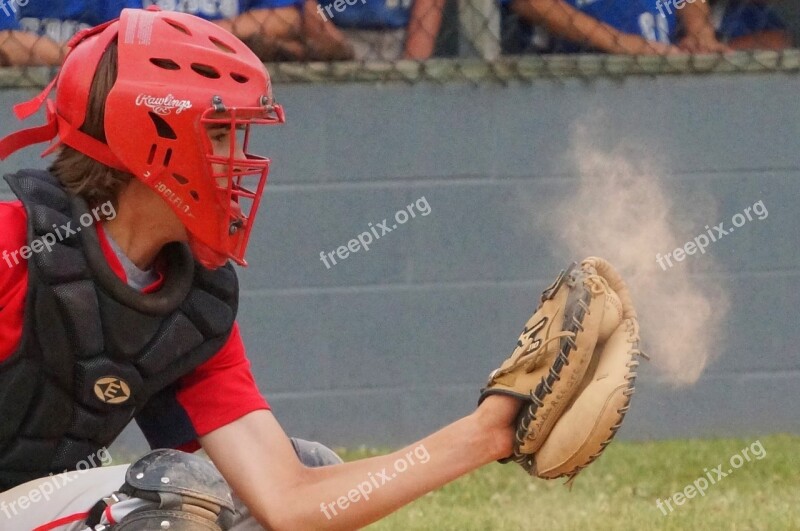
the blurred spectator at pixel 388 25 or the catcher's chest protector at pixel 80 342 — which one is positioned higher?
the catcher's chest protector at pixel 80 342

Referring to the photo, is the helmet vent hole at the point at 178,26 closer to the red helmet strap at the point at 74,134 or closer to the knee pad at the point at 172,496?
the red helmet strap at the point at 74,134

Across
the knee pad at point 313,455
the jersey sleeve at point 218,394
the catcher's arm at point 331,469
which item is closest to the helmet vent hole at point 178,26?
the jersey sleeve at point 218,394

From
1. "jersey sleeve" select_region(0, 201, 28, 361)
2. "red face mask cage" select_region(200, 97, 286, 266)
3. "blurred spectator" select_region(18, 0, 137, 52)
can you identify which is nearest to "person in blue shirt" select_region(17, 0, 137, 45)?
"blurred spectator" select_region(18, 0, 137, 52)

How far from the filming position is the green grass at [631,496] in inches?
161

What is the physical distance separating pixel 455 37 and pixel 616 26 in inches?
26.4

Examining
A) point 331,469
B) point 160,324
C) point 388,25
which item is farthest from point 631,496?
point 160,324

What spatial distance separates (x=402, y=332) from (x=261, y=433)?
95.4 inches

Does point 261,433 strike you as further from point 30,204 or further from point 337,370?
point 337,370

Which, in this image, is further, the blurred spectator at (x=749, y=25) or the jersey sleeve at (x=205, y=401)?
the blurred spectator at (x=749, y=25)

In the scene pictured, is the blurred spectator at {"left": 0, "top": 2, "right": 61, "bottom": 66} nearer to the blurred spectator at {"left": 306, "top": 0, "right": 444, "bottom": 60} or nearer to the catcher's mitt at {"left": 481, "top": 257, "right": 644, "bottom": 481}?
the blurred spectator at {"left": 306, "top": 0, "right": 444, "bottom": 60}

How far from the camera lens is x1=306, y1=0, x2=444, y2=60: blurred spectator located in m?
5.27

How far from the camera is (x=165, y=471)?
8.32ft

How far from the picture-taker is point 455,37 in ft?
17.6

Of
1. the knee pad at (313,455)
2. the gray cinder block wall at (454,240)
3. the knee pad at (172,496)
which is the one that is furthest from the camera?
the gray cinder block wall at (454,240)
